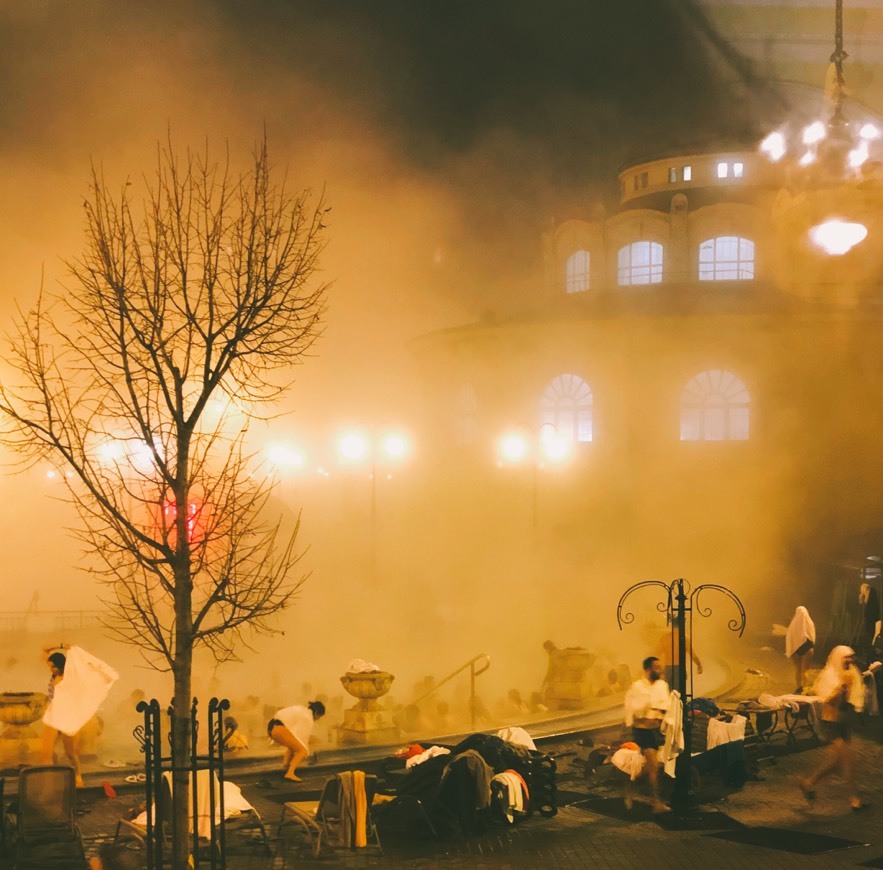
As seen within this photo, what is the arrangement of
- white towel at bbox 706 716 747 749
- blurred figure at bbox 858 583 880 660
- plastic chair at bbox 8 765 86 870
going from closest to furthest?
plastic chair at bbox 8 765 86 870 → white towel at bbox 706 716 747 749 → blurred figure at bbox 858 583 880 660

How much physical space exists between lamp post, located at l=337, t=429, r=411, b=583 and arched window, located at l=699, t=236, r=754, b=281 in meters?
10.4

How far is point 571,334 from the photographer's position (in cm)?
2992

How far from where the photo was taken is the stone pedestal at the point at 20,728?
10070mm

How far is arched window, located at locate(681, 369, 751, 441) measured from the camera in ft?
92.7

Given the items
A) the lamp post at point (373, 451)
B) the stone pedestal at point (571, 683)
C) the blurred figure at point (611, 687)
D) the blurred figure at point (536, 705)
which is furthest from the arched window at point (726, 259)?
the stone pedestal at point (571, 683)

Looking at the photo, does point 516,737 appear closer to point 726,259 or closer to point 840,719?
point 840,719

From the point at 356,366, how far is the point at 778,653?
14126 millimetres

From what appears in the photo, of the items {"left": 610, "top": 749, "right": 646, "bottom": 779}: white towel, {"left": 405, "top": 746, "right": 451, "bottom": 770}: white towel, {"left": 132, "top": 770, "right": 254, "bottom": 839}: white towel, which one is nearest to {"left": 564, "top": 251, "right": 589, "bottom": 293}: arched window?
{"left": 610, "top": 749, "right": 646, "bottom": 779}: white towel

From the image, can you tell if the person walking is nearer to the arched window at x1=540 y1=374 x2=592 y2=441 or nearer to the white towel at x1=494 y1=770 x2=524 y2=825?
the white towel at x1=494 y1=770 x2=524 y2=825

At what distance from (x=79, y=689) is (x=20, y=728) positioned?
7.93 feet

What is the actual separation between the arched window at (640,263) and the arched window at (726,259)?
1374 mm

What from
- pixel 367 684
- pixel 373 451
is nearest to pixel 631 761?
pixel 367 684

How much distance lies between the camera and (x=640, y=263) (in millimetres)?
34906

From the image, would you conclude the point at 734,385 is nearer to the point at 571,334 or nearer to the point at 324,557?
the point at 571,334
